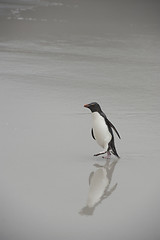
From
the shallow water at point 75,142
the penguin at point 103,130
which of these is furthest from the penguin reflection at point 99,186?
the penguin at point 103,130

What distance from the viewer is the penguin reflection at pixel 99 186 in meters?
4.18

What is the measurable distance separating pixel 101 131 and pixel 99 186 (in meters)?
0.67

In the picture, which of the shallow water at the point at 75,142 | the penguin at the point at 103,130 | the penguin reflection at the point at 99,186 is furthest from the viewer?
the penguin at the point at 103,130

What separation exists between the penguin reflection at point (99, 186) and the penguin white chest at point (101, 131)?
17cm

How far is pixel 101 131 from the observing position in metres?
5.14

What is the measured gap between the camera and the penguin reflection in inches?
164

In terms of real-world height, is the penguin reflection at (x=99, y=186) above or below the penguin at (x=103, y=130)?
below

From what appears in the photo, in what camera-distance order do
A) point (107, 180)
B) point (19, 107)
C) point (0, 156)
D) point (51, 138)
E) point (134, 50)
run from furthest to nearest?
point (134, 50), point (19, 107), point (51, 138), point (0, 156), point (107, 180)

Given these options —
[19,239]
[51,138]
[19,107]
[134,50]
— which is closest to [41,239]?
[19,239]

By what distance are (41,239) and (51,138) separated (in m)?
2.10

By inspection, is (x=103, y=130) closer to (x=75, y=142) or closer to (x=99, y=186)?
(x=75, y=142)

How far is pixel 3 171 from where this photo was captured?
479cm

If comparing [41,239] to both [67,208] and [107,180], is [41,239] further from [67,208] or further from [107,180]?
[107,180]

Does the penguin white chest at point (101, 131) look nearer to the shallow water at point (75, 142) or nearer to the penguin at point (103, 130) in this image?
the penguin at point (103, 130)
